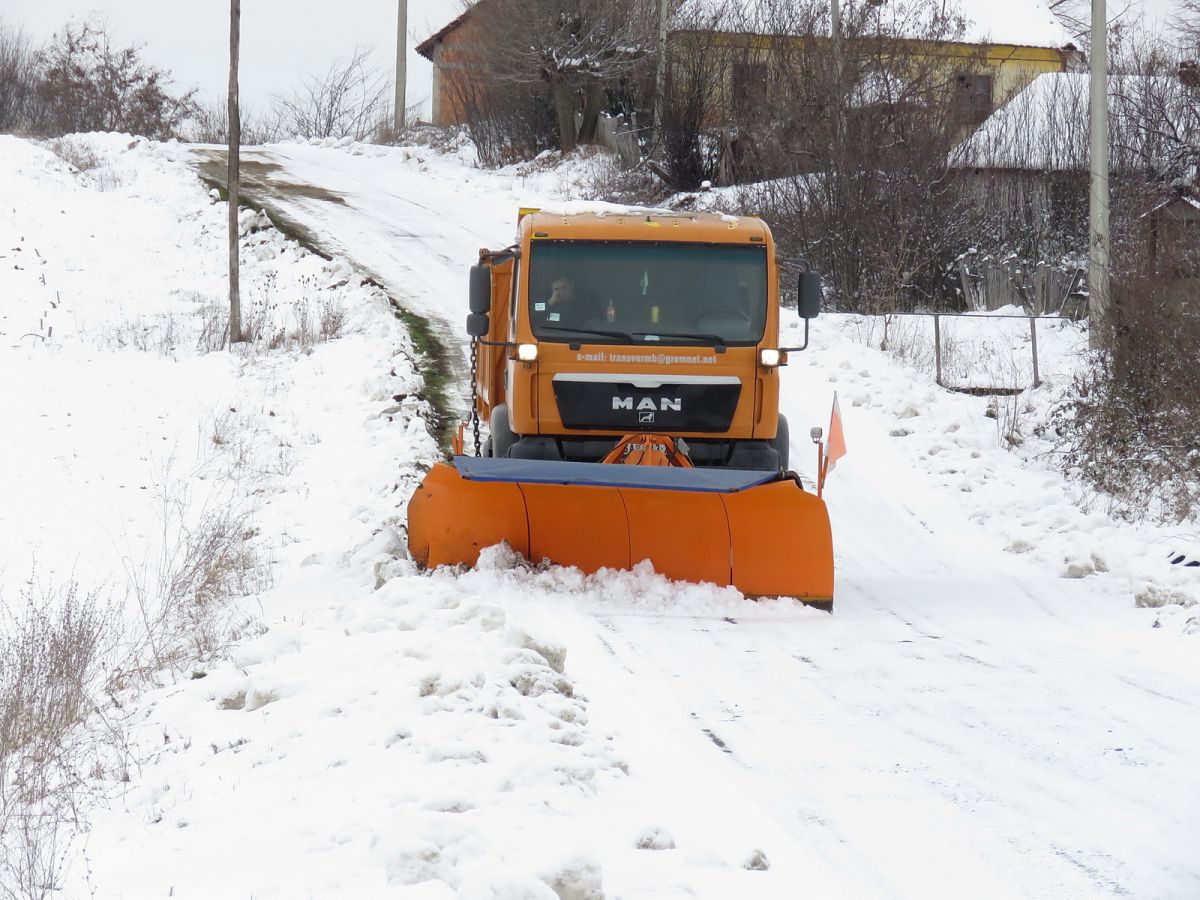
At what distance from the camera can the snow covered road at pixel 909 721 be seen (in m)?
4.03

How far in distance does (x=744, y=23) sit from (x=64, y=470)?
22.2 m

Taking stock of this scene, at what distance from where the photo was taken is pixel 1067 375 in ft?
52.5

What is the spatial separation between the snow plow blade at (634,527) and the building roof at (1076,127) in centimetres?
1951

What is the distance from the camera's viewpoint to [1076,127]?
2842 cm

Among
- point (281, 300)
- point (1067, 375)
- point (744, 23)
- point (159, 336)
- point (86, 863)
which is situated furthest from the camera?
point (744, 23)

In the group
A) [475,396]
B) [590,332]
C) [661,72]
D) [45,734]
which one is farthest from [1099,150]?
[661,72]

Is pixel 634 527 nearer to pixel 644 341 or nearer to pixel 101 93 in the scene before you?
pixel 644 341

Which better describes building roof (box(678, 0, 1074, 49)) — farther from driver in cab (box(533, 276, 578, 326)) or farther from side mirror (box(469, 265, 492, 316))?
driver in cab (box(533, 276, 578, 326))

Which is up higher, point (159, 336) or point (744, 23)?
point (744, 23)

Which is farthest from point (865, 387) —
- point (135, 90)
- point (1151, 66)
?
point (135, 90)

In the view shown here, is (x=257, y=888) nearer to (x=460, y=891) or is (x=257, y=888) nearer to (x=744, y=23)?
(x=460, y=891)

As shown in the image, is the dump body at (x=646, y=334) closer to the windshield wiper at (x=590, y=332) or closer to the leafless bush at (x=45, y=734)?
the windshield wiper at (x=590, y=332)

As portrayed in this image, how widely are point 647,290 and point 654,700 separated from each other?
4075 millimetres

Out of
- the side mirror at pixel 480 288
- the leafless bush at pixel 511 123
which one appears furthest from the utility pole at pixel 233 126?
the leafless bush at pixel 511 123
